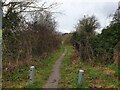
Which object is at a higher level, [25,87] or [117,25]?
[117,25]

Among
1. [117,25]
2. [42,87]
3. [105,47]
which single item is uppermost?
[117,25]

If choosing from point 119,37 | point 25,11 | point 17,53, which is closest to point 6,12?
point 25,11

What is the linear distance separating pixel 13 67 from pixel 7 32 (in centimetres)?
544

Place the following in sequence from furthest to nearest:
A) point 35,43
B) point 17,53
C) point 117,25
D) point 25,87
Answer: point 35,43
point 117,25
point 17,53
point 25,87

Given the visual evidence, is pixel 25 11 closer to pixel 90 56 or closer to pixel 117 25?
pixel 90 56

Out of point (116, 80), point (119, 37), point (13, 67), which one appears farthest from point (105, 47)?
point (116, 80)

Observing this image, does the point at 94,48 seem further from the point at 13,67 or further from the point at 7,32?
the point at 13,67

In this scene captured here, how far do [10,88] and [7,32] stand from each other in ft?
36.6

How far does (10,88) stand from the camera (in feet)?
41.8

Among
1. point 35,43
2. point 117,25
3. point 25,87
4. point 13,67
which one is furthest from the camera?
point 35,43

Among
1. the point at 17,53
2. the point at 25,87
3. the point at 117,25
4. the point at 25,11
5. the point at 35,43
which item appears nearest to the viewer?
the point at 25,87

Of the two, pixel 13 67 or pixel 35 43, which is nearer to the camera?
pixel 13 67

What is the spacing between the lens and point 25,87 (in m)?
12.7

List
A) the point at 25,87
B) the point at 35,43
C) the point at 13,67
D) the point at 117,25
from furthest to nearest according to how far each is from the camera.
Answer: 1. the point at 35,43
2. the point at 117,25
3. the point at 13,67
4. the point at 25,87
